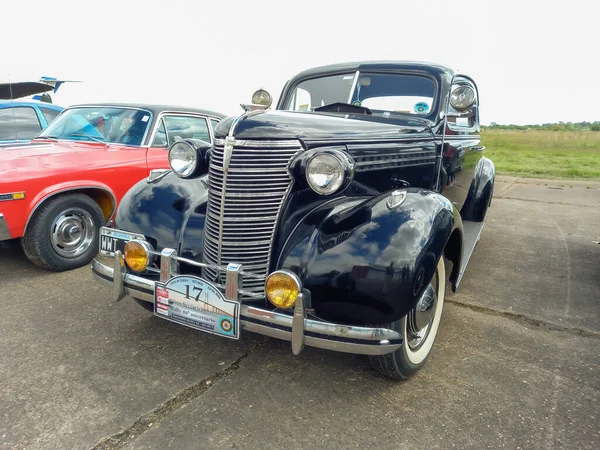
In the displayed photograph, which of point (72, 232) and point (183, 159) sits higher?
point (183, 159)

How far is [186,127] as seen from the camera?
540cm

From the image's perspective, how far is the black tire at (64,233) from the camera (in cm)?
393

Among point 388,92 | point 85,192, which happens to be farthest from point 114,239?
point 388,92

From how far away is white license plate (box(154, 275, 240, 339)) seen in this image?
7.14 feet

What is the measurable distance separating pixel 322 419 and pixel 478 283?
2.52 m

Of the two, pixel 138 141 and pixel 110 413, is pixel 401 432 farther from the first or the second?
pixel 138 141

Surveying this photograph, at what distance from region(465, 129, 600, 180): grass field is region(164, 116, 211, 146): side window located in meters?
12.0

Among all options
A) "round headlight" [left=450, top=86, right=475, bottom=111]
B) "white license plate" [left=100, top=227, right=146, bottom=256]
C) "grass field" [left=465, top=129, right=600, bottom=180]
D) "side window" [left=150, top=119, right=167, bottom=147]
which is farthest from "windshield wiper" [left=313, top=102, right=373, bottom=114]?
"grass field" [left=465, top=129, right=600, bottom=180]

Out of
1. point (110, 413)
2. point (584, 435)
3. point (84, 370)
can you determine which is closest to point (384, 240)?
point (584, 435)

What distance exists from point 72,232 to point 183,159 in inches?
79.7

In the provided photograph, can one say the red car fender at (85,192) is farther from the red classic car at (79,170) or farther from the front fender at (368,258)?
the front fender at (368,258)

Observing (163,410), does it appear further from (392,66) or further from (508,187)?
(508,187)

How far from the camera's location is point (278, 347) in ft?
9.34

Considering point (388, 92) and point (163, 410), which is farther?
point (388, 92)
